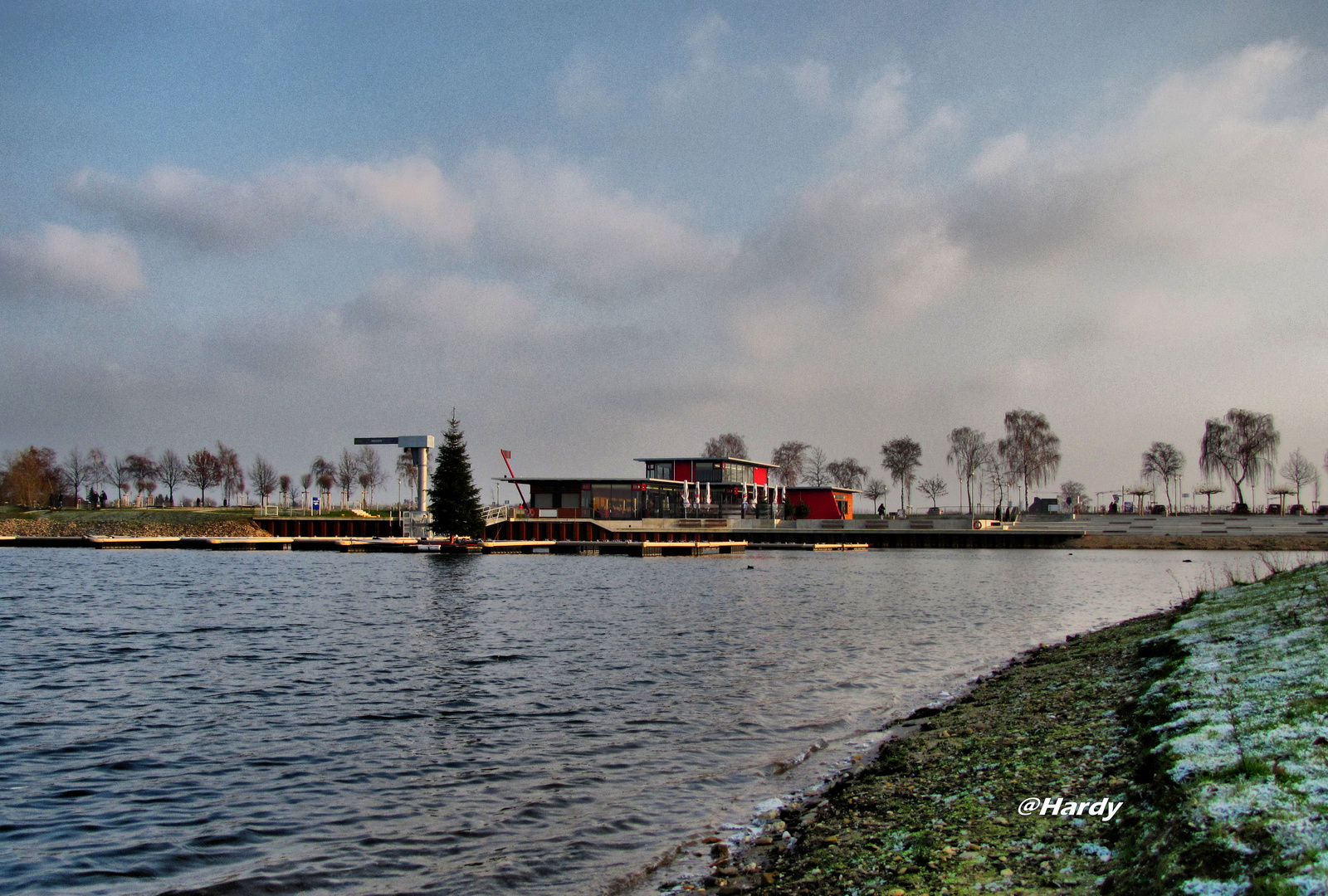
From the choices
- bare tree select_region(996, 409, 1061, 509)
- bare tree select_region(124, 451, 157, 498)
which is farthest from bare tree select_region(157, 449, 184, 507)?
bare tree select_region(996, 409, 1061, 509)

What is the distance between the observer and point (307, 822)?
9336mm

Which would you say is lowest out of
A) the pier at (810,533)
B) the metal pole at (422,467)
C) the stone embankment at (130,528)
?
the pier at (810,533)

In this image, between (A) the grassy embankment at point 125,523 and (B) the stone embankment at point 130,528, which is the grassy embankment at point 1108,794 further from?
(A) the grassy embankment at point 125,523

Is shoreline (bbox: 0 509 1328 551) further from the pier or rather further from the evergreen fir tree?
the evergreen fir tree

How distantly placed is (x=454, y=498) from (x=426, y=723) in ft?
207

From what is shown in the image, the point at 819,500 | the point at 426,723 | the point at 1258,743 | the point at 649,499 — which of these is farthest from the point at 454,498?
the point at 1258,743

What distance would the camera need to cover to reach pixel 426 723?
13609 mm

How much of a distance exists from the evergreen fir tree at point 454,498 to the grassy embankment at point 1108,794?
2522 inches

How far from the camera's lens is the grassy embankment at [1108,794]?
561cm

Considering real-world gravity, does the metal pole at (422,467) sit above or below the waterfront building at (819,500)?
above

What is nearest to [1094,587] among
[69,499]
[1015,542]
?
[1015,542]

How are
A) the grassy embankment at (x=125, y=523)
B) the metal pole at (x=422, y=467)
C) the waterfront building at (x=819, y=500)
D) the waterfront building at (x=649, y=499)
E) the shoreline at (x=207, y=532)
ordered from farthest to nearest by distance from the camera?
the waterfront building at (x=819, y=500) < the waterfront building at (x=649, y=499) < the grassy embankment at (x=125, y=523) < the shoreline at (x=207, y=532) < the metal pole at (x=422, y=467)

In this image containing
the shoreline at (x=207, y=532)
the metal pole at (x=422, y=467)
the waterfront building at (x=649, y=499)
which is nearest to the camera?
the metal pole at (x=422, y=467)

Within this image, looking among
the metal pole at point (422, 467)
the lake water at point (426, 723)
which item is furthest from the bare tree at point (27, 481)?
the lake water at point (426, 723)
